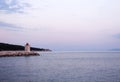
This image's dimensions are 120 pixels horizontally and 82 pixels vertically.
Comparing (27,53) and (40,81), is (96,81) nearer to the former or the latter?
(40,81)

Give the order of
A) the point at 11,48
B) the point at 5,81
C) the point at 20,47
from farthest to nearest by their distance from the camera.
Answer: the point at 20,47
the point at 11,48
the point at 5,81

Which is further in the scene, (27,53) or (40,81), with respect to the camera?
(27,53)

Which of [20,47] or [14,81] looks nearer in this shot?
[14,81]

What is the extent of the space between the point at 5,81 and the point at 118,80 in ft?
41.5

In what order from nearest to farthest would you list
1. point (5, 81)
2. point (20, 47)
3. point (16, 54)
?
point (5, 81) → point (16, 54) → point (20, 47)

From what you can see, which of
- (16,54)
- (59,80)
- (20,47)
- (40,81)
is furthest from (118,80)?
(20,47)

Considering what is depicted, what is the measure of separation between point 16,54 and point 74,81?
270 ft

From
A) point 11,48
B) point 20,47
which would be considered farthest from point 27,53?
point 20,47

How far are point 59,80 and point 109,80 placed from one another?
5.69 meters

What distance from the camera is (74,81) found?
28.2 meters

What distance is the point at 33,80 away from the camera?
28750mm

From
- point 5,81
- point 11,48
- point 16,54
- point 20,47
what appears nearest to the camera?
point 5,81

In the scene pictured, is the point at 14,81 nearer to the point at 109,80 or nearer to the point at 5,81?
the point at 5,81

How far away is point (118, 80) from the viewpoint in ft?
94.6
